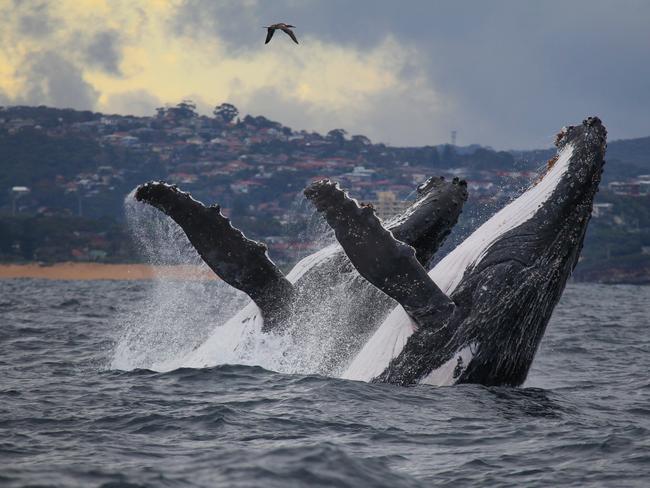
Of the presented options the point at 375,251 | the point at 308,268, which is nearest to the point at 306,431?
the point at 375,251

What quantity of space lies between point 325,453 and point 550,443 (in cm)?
179

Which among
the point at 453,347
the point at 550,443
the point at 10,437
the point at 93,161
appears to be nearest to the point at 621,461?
the point at 550,443

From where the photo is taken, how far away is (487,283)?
9531mm

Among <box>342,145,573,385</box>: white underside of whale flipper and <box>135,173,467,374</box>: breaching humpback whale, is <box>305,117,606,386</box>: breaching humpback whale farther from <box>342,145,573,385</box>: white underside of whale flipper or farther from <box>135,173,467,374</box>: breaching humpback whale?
<box>135,173,467,374</box>: breaching humpback whale

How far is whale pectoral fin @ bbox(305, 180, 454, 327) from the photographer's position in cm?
899

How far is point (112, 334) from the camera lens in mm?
20719

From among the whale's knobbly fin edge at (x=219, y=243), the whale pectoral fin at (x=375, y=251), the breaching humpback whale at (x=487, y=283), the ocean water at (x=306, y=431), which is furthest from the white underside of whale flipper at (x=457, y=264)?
the whale's knobbly fin edge at (x=219, y=243)

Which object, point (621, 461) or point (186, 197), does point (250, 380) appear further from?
point (621, 461)

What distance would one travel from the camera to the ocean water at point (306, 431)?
24.7 feet

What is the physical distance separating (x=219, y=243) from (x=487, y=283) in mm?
2386

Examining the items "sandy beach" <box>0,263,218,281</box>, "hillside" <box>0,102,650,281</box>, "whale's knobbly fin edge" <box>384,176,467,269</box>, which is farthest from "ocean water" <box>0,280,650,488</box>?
"hillside" <box>0,102,650,281</box>

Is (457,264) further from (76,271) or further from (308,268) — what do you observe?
(76,271)

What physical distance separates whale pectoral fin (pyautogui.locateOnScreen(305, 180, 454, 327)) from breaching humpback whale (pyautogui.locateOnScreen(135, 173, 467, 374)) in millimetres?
1299

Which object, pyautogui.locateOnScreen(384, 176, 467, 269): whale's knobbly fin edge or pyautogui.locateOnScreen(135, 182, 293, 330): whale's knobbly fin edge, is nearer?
pyautogui.locateOnScreen(135, 182, 293, 330): whale's knobbly fin edge
